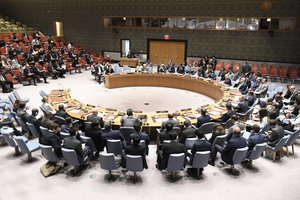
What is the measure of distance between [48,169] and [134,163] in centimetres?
236

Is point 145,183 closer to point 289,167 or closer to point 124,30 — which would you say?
point 289,167

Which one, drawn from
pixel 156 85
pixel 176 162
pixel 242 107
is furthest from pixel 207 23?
pixel 176 162

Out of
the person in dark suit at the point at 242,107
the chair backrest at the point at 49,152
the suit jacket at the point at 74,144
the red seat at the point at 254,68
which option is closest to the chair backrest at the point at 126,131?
the suit jacket at the point at 74,144

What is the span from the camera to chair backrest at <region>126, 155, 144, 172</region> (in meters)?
5.98

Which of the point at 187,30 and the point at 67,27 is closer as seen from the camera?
the point at 187,30

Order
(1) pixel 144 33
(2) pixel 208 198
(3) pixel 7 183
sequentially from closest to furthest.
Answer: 1. (2) pixel 208 198
2. (3) pixel 7 183
3. (1) pixel 144 33

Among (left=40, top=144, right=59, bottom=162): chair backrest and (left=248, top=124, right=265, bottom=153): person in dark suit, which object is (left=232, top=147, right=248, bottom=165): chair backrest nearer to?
(left=248, top=124, right=265, bottom=153): person in dark suit

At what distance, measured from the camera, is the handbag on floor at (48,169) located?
21.6 ft

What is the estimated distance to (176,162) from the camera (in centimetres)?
614

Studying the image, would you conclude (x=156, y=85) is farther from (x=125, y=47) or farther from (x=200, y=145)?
(x=200, y=145)

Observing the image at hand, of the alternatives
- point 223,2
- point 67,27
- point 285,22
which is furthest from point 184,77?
point 67,27

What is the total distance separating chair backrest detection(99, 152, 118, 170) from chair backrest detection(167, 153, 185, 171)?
1.33 metres

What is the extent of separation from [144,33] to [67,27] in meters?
8.06

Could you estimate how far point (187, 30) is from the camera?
21031 mm
